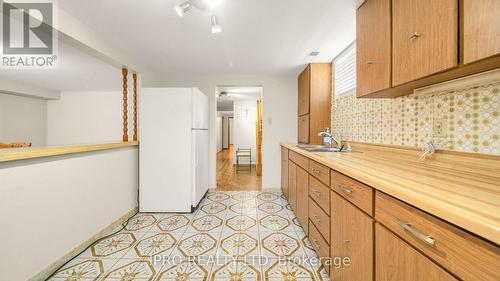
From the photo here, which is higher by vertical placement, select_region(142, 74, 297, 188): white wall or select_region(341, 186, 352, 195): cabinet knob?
select_region(142, 74, 297, 188): white wall

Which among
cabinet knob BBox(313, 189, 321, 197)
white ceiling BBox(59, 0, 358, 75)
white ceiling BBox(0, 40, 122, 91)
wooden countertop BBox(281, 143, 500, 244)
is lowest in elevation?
cabinet knob BBox(313, 189, 321, 197)

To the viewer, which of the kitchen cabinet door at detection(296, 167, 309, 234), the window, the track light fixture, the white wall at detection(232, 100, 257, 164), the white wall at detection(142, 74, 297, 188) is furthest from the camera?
the white wall at detection(232, 100, 257, 164)

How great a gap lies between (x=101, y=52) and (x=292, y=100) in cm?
288

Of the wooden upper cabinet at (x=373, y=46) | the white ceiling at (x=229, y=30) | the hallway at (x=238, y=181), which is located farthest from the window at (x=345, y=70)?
the hallway at (x=238, y=181)

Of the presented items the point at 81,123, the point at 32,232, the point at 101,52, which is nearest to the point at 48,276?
the point at 32,232

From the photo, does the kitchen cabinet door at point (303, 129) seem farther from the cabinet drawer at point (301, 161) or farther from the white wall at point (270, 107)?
the cabinet drawer at point (301, 161)

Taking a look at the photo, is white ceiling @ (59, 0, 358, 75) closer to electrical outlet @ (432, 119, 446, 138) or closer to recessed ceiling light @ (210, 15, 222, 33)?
recessed ceiling light @ (210, 15, 222, 33)

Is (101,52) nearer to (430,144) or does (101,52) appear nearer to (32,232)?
(32,232)

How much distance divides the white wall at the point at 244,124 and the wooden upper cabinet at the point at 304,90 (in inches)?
130

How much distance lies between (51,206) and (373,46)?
2691mm

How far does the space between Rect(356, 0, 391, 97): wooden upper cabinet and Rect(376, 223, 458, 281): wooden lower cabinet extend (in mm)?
949

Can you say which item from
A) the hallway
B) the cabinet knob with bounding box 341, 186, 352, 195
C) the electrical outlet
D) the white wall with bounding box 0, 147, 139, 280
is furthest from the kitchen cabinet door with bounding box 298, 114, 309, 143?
the white wall with bounding box 0, 147, 139, 280

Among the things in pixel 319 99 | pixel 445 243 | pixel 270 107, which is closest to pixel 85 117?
pixel 270 107

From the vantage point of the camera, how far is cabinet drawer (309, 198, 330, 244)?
4.59 ft
